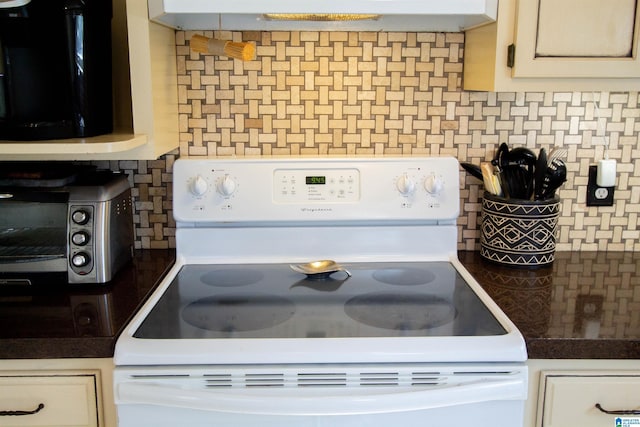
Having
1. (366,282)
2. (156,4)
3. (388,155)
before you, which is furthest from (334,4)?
(366,282)

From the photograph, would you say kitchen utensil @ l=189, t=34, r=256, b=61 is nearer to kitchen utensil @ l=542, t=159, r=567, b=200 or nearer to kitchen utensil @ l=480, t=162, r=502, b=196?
kitchen utensil @ l=480, t=162, r=502, b=196

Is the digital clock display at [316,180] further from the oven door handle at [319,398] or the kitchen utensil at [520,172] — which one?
the oven door handle at [319,398]

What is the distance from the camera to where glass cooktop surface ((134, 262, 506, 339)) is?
1182 millimetres

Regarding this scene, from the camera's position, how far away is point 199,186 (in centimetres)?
154

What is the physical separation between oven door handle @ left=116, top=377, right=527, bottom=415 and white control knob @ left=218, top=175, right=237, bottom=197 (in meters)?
0.59

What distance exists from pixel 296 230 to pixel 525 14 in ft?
2.50

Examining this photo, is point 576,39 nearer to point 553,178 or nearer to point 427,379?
point 553,178

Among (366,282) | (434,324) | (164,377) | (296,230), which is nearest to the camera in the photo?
(164,377)

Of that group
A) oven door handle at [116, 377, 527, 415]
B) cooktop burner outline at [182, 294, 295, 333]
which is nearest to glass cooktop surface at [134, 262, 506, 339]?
cooktop burner outline at [182, 294, 295, 333]

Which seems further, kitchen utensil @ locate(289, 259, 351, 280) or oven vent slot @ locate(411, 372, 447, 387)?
kitchen utensil @ locate(289, 259, 351, 280)

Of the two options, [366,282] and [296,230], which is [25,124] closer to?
[296,230]

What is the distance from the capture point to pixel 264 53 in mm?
1627

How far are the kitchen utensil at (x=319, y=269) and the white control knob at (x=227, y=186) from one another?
0.84 feet

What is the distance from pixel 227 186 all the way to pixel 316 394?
0.65 metres
